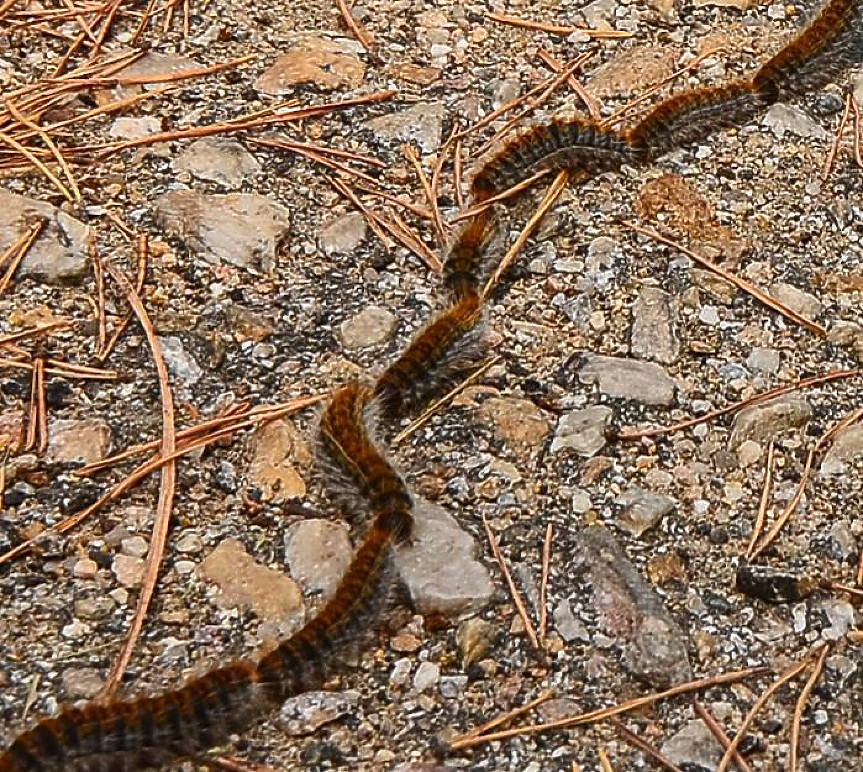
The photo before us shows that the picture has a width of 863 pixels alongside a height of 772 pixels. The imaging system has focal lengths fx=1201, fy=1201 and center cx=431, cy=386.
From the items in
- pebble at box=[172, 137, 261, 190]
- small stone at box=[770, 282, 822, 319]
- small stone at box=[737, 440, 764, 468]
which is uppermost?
pebble at box=[172, 137, 261, 190]

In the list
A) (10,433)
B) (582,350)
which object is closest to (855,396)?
(582,350)

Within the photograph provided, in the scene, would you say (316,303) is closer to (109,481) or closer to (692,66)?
(109,481)

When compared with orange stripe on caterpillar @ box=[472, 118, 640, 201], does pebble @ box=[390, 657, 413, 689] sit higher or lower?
lower

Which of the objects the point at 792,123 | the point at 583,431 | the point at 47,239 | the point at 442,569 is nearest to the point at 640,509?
the point at 583,431

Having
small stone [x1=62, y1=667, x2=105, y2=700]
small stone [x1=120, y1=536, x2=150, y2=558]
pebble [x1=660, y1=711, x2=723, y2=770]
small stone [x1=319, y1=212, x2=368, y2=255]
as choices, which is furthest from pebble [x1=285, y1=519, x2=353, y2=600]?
small stone [x1=319, y1=212, x2=368, y2=255]

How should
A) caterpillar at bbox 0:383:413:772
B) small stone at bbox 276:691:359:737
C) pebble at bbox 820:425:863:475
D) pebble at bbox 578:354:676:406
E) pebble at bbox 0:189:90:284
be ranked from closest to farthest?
caterpillar at bbox 0:383:413:772, small stone at bbox 276:691:359:737, pebble at bbox 820:425:863:475, pebble at bbox 578:354:676:406, pebble at bbox 0:189:90:284

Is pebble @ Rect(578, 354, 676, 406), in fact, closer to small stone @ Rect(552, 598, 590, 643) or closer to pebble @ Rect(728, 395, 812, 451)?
pebble @ Rect(728, 395, 812, 451)

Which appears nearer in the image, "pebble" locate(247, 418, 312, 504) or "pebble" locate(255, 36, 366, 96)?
"pebble" locate(247, 418, 312, 504)
